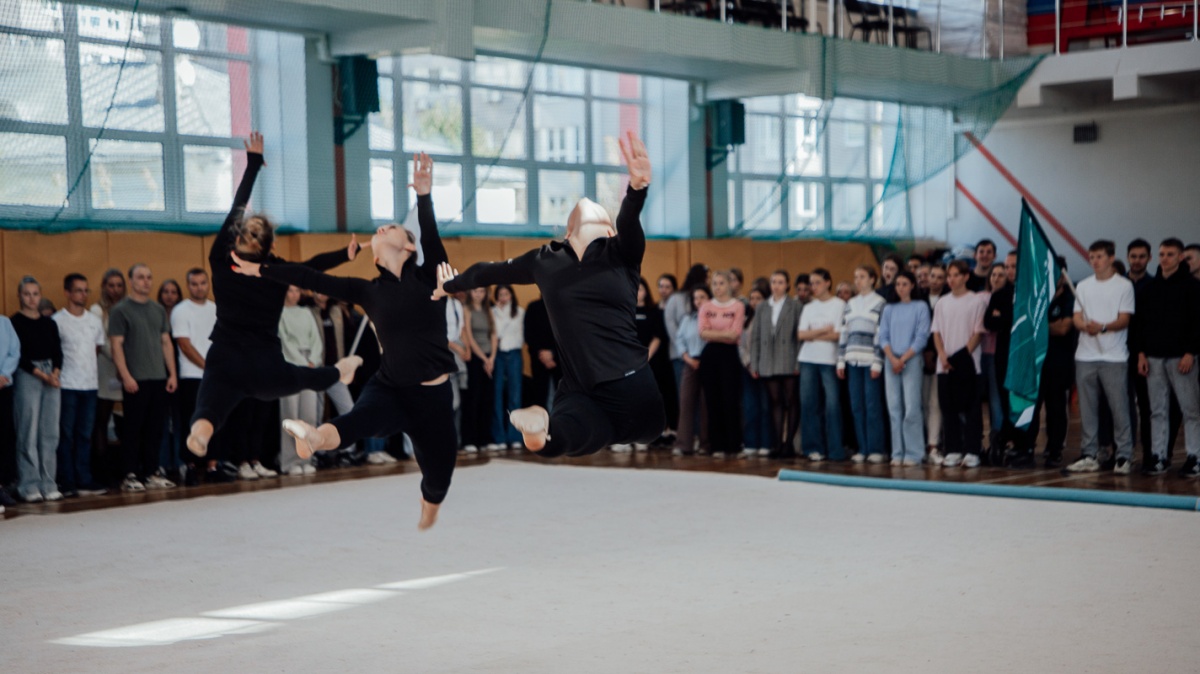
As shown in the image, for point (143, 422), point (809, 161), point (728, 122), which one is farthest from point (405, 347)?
point (809, 161)

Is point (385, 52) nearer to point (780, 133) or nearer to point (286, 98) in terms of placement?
point (286, 98)

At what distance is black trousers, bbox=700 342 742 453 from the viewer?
443 inches

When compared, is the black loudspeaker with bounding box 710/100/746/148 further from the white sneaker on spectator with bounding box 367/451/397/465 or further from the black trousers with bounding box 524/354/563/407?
the white sneaker on spectator with bounding box 367/451/397/465

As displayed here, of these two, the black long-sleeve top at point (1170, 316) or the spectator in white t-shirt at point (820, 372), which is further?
the spectator in white t-shirt at point (820, 372)

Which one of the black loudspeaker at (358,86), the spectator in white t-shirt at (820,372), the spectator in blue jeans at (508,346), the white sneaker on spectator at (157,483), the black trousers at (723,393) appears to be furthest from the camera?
the spectator in blue jeans at (508,346)

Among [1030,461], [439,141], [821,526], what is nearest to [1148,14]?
[1030,461]

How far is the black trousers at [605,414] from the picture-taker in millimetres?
4504

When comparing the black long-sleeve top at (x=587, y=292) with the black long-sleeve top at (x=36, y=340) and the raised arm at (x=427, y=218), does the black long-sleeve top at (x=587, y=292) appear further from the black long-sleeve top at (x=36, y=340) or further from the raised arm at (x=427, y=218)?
the black long-sleeve top at (x=36, y=340)

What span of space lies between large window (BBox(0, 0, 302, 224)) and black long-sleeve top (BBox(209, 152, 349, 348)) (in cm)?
412

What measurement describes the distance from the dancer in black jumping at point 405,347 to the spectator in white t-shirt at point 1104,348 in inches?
237

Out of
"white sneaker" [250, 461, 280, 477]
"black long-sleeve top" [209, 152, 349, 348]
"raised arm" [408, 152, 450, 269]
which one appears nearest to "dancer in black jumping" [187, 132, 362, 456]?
"black long-sleeve top" [209, 152, 349, 348]

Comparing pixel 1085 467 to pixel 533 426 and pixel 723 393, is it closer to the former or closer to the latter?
pixel 723 393

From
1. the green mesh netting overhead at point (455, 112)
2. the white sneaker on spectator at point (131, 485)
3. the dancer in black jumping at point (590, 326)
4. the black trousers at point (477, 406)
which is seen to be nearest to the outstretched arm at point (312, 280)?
the dancer in black jumping at point (590, 326)

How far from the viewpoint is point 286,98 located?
1148 centimetres
